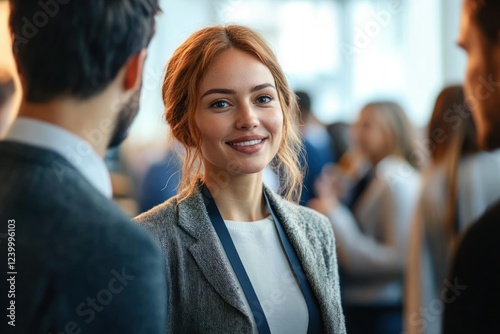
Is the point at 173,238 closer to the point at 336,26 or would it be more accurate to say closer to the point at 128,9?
the point at 128,9

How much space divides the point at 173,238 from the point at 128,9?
0.67 m

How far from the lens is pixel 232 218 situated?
65.9 inches

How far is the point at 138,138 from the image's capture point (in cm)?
825

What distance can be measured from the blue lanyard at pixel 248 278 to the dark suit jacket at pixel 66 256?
1.89ft

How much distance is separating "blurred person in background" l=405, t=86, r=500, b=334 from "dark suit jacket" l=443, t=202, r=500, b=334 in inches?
49.0

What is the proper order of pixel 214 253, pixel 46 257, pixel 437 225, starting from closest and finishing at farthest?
1. pixel 46 257
2. pixel 214 253
3. pixel 437 225

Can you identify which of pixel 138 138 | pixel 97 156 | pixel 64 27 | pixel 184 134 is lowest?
pixel 138 138

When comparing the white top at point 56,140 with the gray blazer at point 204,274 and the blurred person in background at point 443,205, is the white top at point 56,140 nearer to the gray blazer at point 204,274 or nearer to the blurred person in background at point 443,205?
the gray blazer at point 204,274

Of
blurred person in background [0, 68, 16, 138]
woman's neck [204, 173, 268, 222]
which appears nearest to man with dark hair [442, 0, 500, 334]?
woman's neck [204, 173, 268, 222]

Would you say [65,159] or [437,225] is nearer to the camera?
[65,159]

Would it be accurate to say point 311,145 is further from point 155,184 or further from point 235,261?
point 235,261

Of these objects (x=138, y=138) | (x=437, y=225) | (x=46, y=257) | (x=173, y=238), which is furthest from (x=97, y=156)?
(x=138, y=138)

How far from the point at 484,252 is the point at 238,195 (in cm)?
77

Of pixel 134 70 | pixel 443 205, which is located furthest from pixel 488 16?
pixel 443 205
